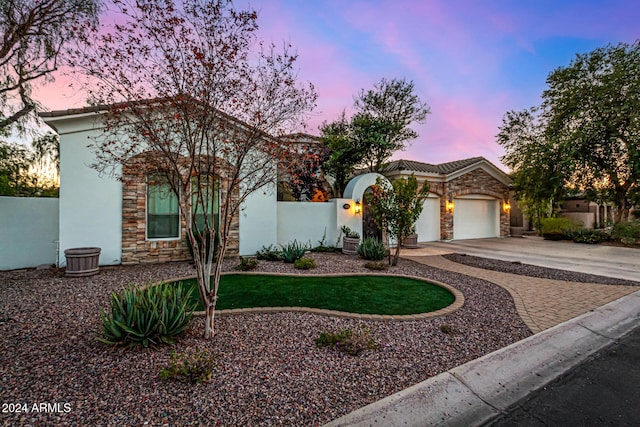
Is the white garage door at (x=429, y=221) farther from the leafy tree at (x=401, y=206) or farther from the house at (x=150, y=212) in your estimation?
the leafy tree at (x=401, y=206)

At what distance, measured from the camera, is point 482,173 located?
1650 cm

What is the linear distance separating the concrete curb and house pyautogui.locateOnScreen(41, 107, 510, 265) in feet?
12.9

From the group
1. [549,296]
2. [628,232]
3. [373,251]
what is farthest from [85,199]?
[628,232]

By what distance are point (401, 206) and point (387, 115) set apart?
8574 mm

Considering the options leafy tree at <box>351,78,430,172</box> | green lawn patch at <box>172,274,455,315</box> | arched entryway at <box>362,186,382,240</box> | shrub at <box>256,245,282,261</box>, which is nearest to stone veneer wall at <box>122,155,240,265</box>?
shrub at <box>256,245,282,261</box>

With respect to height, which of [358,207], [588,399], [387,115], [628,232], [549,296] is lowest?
[588,399]

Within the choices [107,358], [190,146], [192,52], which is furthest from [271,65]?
[107,358]

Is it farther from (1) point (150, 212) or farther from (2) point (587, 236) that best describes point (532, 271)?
(1) point (150, 212)

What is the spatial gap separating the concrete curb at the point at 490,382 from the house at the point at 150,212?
3.95m

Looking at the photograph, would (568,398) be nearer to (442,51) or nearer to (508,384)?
(508,384)

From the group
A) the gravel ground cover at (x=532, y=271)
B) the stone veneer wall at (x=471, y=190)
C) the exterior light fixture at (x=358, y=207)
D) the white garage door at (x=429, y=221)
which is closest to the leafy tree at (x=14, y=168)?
the exterior light fixture at (x=358, y=207)

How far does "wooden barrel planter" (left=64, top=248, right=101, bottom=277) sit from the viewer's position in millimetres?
6707

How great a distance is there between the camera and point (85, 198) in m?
7.73

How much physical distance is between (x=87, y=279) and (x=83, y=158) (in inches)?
132
